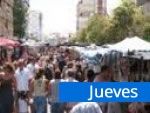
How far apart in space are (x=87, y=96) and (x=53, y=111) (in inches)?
222

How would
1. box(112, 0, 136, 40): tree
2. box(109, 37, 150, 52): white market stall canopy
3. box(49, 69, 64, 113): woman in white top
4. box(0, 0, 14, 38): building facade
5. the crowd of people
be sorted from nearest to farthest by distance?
A: the crowd of people, box(49, 69, 64, 113): woman in white top, box(109, 37, 150, 52): white market stall canopy, box(112, 0, 136, 40): tree, box(0, 0, 14, 38): building facade

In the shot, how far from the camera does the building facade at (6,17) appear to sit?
234ft

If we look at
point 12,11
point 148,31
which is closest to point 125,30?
point 148,31

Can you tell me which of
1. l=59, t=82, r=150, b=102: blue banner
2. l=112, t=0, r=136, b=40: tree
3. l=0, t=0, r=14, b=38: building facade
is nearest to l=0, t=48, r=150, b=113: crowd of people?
l=59, t=82, r=150, b=102: blue banner

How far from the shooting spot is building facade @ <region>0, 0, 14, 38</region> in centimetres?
7125

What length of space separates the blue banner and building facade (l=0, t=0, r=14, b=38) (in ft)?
195

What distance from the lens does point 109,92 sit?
8000 millimetres

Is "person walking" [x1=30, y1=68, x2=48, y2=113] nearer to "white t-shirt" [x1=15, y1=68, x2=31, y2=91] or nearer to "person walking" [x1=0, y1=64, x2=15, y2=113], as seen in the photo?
"person walking" [x1=0, y1=64, x2=15, y2=113]

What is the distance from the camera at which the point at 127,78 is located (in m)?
19.0

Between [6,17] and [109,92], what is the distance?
70069 mm

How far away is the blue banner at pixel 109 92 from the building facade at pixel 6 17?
195 feet

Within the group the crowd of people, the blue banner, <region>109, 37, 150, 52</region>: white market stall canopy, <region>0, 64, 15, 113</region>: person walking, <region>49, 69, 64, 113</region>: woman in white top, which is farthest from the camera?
<region>109, 37, 150, 52</region>: white market stall canopy

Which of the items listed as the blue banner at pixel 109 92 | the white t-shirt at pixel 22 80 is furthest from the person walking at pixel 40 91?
the blue banner at pixel 109 92

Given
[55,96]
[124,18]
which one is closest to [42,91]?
[55,96]
